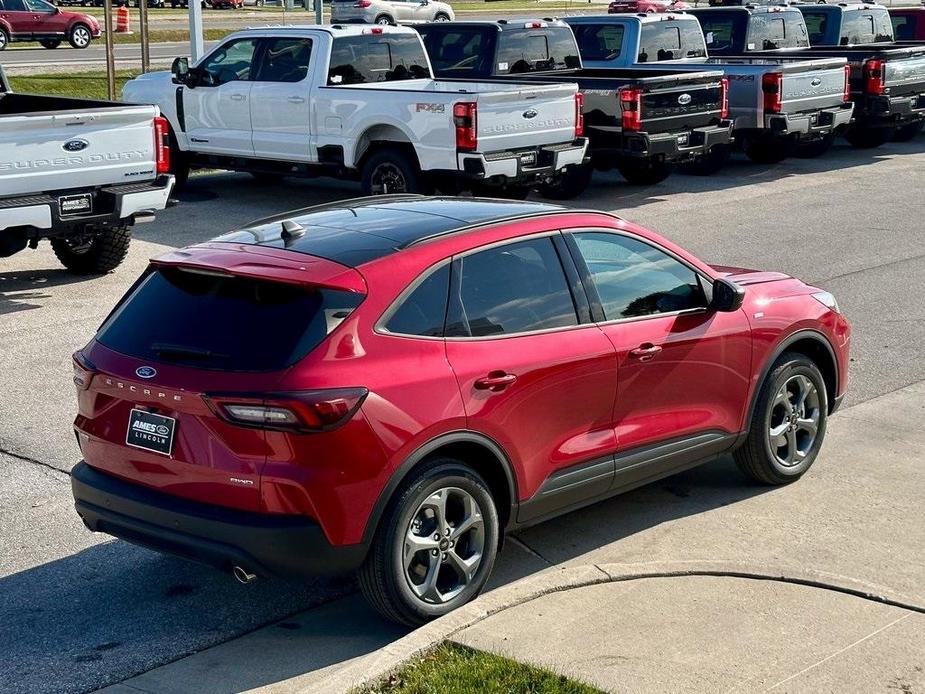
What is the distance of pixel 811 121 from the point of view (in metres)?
19.0

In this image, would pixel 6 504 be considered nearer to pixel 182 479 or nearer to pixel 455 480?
pixel 182 479

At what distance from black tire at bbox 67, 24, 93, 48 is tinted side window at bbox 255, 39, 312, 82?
26.3 metres

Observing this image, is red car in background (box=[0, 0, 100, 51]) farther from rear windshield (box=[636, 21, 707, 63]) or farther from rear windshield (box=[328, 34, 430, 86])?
rear windshield (box=[328, 34, 430, 86])

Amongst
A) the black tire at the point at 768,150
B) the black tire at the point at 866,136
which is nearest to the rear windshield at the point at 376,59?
the black tire at the point at 768,150

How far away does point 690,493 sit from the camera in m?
7.15

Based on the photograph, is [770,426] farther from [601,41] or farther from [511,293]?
[601,41]

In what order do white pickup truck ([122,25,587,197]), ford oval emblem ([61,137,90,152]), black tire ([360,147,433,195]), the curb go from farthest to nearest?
black tire ([360,147,433,195]) → white pickup truck ([122,25,587,197]) → ford oval emblem ([61,137,90,152]) → the curb

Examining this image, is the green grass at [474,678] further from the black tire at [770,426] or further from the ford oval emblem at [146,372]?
the black tire at [770,426]

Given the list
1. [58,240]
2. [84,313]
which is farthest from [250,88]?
[84,313]

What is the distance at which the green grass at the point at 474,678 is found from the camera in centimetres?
468

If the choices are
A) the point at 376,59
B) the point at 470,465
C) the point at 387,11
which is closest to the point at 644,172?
the point at 376,59

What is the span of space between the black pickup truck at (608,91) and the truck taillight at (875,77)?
3.11m

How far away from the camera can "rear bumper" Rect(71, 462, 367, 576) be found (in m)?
5.04

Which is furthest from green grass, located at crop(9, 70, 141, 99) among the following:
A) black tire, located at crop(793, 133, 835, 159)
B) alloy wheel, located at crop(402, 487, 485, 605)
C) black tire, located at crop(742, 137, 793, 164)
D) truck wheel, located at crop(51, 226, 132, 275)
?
alloy wheel, located at crop(402, 487, 485, 605)
